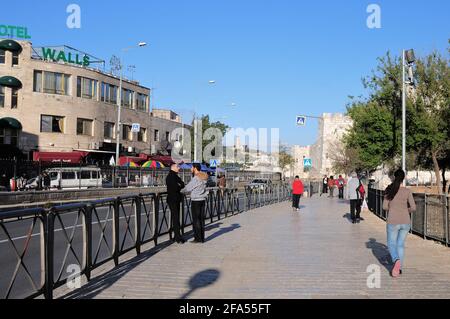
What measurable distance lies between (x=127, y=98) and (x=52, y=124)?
1232 cm

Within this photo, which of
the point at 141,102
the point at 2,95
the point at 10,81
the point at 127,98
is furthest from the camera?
the point at 141,102

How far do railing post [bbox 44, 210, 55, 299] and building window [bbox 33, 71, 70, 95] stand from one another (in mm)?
45719

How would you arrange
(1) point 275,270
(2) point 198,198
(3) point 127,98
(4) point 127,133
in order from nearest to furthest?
(1) point 275,270, (2) point 198,198, (4) point 127,133, (3) point 127,98

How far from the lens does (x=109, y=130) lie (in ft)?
183

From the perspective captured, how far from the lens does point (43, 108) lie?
4900 cm

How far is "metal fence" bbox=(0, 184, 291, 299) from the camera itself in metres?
5.79

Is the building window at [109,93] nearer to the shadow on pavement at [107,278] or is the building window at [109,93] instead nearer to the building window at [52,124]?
the building window at [52,124]

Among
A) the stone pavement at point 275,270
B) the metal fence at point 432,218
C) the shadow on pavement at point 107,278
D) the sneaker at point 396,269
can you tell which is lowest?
the stone pavement at point 275,270

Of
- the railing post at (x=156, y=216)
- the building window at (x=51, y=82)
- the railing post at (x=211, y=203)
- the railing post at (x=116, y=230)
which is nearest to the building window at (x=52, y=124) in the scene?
the building window at (x=51, y=82)

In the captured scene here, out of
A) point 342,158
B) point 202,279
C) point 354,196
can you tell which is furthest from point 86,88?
point 342,158

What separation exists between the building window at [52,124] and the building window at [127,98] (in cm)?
1006

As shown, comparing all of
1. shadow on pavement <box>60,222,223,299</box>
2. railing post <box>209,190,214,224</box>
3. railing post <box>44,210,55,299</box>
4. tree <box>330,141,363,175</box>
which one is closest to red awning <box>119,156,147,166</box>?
railing post <box>209,190,214,224</box>

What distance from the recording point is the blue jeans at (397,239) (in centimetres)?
866

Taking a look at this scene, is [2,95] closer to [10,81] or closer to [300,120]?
[10,81]
